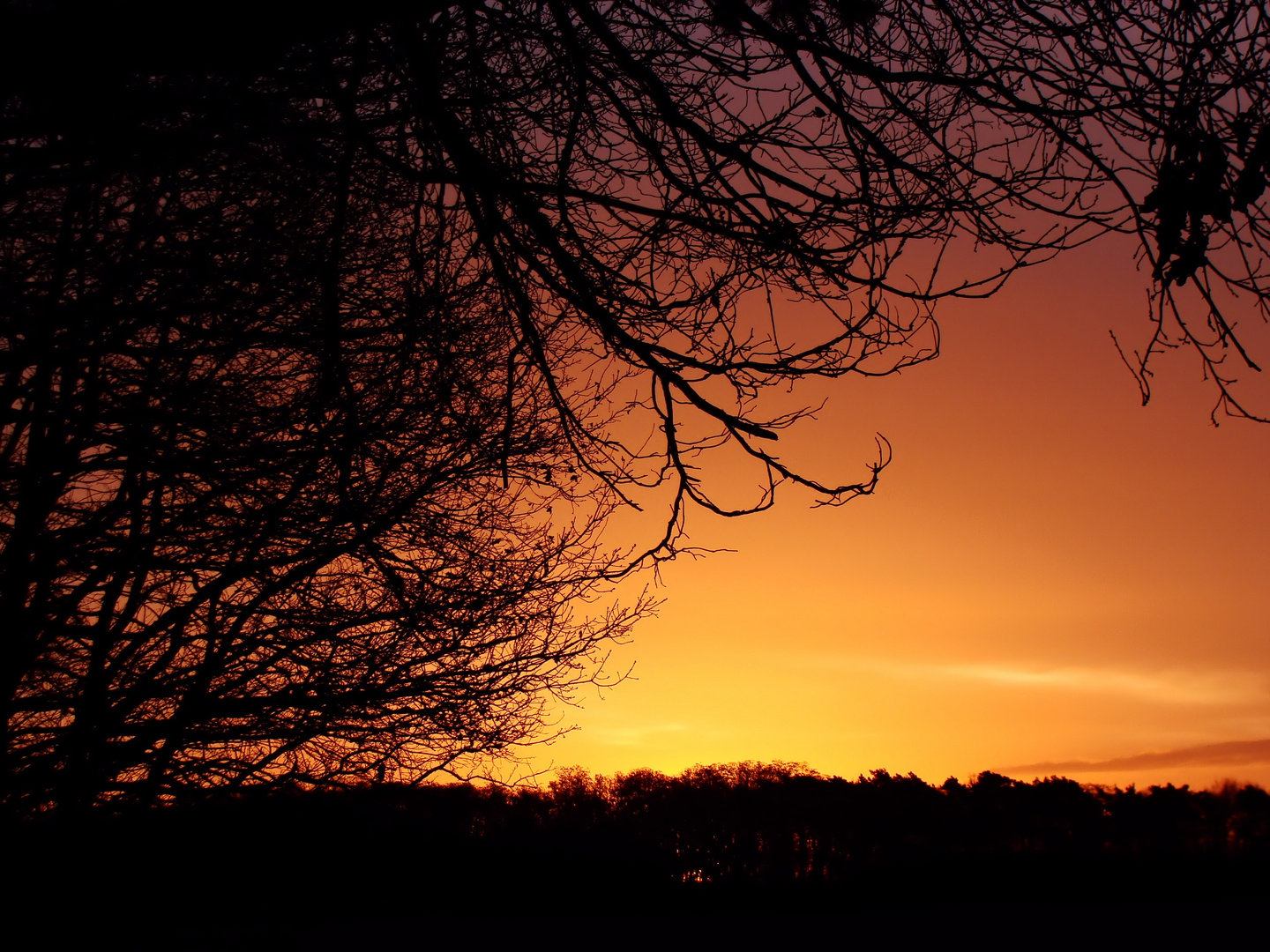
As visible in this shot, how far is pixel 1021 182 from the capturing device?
4.79 m

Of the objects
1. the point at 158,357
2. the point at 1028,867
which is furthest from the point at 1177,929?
the point at 158,357

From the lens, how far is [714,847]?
22.3 ft

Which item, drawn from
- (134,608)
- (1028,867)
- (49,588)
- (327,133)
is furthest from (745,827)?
(327,133)

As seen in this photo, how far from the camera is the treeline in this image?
5.39 metres

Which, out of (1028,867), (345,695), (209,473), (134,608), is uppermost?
(209,473)

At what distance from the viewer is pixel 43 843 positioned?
Answer: 462 centimetres

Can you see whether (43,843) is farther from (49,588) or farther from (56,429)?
(56,429)

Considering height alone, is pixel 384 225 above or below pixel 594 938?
above

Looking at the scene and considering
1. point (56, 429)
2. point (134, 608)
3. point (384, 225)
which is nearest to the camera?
point (56, 429)

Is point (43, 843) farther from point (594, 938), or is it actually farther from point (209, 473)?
point (594, 938)

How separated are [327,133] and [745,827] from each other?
5.67 metres

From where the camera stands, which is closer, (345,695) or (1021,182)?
(1021,182)

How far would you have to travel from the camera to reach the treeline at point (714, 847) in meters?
5.39

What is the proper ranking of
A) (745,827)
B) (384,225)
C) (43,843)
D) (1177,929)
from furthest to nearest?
1. (745,827)
2. (1177,929)
3. (384,225)
4. (43,843)
